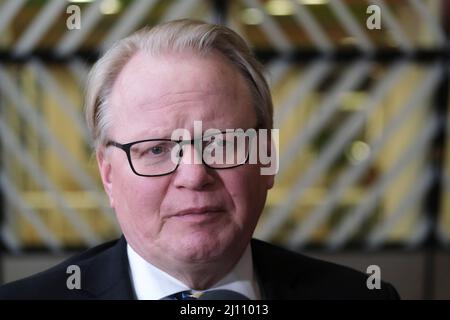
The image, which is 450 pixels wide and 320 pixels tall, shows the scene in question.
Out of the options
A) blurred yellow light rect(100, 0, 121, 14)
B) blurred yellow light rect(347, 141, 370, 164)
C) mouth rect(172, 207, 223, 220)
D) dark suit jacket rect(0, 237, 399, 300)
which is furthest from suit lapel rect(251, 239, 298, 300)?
blurred yellow light rect(347, 141, 370, 164)

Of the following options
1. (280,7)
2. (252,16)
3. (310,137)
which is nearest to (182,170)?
(280,7)

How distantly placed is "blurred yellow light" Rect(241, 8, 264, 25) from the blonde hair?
95 cm

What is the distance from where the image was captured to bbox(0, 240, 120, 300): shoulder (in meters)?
0.64

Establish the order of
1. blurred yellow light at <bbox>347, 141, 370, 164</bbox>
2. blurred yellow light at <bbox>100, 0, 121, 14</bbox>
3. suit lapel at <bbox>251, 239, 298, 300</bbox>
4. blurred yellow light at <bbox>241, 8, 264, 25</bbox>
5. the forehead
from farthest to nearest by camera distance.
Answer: blurred yellow light at <bbox>347, 141, 370, 164</bbox>, blurred yellow light at <bbox>241, 8, 264, 25</bbox>, blurred yellow light at <bbox>100, 0, 121, 14</bbox>, suit lapel at <bbox>251, 239, 298, 300</bbox>, the forehead

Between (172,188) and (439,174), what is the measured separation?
134 cm

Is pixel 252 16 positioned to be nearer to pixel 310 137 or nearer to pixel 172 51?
pixel 310 137

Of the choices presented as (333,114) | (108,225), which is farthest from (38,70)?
(333,114)

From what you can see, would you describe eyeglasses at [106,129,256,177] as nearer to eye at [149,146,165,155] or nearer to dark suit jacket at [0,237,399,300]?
eye at [149,146,165,155]

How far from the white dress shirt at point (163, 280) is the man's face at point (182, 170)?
3 centimetres

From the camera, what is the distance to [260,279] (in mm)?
665

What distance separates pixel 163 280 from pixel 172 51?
0.23 m

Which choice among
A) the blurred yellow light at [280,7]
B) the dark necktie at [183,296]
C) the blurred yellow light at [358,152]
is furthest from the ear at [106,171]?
the blurred yellow light at [358,152]

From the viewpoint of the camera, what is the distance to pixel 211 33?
559mm

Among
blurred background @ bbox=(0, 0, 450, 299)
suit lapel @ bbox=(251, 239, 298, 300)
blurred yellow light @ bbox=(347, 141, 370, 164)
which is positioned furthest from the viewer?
blurred yellow light @ bbox=(347, 141, 370, 164)
